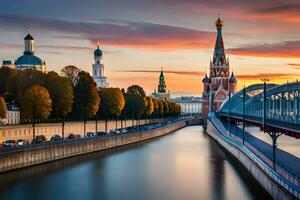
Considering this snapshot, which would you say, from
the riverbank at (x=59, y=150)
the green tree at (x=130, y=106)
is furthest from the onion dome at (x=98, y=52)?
the riverbank at (x=59, y=150)

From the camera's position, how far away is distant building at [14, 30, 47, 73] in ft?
484

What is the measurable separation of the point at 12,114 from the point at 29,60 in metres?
77.5

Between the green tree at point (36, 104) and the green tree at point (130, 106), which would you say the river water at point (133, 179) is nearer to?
the green tree at point (36, 104)

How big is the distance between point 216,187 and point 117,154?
2649cm

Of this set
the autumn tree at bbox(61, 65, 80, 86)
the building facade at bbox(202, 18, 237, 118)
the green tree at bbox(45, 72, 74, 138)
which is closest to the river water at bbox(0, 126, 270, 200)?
the green tree at bbox(45, 72, 74, 138)

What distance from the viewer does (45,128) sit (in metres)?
74.4

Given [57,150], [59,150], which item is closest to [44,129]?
[59,150]

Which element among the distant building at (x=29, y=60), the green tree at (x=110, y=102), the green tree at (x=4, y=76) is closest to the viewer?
the green tree at (x=4, y=76)

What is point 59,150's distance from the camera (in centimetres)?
6016

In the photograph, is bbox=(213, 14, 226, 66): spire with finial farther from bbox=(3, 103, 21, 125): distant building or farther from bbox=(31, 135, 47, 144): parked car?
bbox=(31, 135, 47, 144): parked car

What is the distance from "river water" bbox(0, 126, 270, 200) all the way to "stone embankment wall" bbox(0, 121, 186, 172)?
861 millimetres

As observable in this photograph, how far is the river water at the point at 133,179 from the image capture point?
134 feet

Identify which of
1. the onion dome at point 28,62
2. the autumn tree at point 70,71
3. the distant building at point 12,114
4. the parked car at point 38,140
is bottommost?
the parked car at point 38,140

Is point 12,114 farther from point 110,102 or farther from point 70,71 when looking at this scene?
point 70,71
